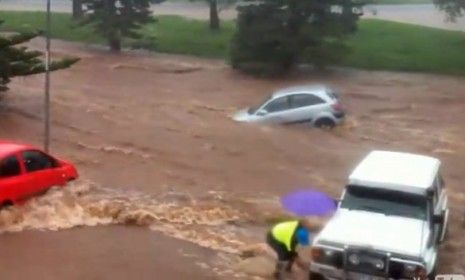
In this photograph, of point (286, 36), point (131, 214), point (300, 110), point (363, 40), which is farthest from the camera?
point (363, 40)

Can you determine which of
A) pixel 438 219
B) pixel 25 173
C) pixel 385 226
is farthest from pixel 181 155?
pixel 385 226

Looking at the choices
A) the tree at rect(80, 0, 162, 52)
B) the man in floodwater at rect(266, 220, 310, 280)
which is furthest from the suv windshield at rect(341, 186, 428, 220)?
the tree at rect(80, 0, 162, 52)

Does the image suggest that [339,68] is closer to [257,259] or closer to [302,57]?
[302,57]

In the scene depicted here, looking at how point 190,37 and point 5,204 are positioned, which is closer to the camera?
point 5,204

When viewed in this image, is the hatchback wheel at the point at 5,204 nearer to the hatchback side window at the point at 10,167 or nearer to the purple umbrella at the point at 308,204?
the hatchback side window at the point at 10,167

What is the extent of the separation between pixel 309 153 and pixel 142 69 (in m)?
15.6

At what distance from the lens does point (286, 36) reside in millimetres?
38312

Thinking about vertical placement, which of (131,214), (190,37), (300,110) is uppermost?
(131,214)

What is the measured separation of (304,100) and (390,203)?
1319 centimetres

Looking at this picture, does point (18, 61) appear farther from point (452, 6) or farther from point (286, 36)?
point (452, 6)

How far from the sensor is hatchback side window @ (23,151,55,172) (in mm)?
17141

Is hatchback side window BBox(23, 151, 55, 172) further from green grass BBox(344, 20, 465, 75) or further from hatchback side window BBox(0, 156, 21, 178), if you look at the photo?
green grass BBox(344, 20, 465, 75)

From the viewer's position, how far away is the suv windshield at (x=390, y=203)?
47.7 ft

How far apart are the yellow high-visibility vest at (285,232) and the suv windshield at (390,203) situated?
1.49 meters
